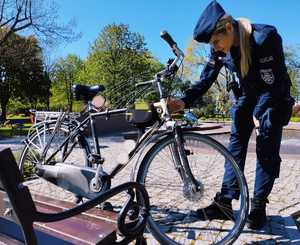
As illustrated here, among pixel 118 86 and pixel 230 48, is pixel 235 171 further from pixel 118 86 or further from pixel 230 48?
pixel 118 86

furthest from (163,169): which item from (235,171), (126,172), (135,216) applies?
(126,172)

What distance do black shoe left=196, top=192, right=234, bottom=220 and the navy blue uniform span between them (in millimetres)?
86

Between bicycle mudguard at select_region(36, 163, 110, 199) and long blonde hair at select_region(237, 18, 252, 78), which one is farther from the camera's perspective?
bicycle mudguard at select_region(36, 163, 110, 199)

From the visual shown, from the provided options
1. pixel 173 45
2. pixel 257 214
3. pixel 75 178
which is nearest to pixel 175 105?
pixel 173 45

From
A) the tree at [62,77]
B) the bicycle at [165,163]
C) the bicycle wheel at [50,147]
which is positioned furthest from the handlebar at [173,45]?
the tree at [62,77]

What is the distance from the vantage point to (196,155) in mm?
2793

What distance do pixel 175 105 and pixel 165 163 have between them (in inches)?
19.4

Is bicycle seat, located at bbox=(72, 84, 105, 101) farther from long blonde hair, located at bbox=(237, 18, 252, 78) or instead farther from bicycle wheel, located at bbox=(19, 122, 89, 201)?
long blonde hair, located at bbox=(237, 18, 252, 78)

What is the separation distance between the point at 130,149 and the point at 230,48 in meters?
1.12

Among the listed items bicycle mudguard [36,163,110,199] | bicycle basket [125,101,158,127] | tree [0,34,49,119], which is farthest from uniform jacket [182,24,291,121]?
tree [0,34,49,119]

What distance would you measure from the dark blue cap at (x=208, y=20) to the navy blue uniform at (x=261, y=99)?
355mm

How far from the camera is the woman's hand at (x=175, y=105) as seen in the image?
2.65 m

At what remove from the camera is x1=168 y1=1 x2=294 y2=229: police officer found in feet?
8.39

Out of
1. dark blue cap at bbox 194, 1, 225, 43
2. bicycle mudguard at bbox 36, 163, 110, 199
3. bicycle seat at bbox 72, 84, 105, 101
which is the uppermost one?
dark blue cap at bbox 194, 1, 225, 43
